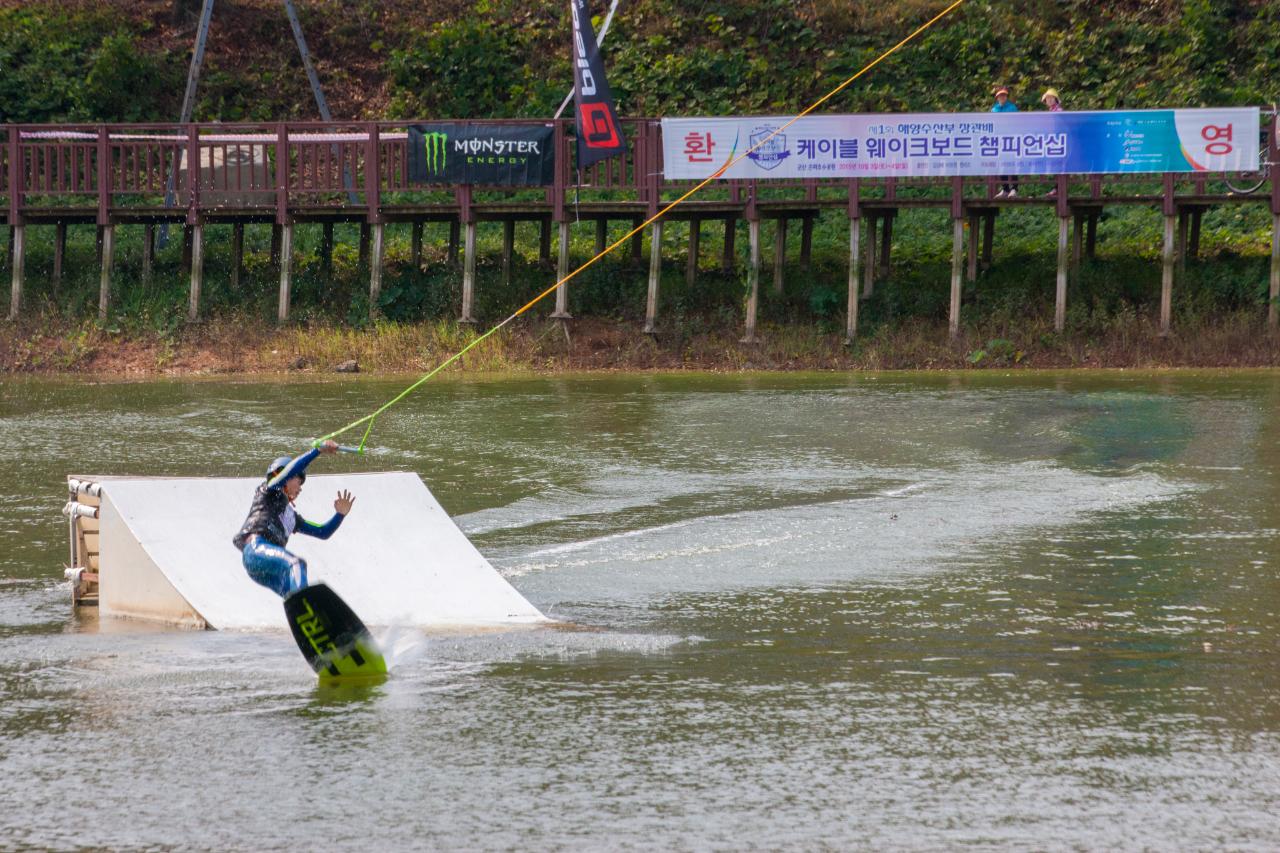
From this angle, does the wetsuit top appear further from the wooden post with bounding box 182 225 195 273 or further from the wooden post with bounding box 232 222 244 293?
the wooden post with bounding box 182 225 195 273

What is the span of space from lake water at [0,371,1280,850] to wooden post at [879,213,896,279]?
10.1 meters

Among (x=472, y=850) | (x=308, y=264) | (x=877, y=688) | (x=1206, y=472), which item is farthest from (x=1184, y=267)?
(x=472, y=850)

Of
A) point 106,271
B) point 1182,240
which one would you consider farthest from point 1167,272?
point 106,271

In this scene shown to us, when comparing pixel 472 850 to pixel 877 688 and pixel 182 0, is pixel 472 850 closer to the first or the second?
pixel 877 688

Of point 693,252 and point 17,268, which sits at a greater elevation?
point 693,252

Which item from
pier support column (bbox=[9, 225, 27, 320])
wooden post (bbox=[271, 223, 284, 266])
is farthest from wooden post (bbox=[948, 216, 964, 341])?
pier support column (bbox=[9, 225, 27, 320])

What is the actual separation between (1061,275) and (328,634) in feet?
59.0

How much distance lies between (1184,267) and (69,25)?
909 inches

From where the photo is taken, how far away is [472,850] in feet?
21.9

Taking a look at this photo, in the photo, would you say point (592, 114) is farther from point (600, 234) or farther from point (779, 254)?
point (779, 254)

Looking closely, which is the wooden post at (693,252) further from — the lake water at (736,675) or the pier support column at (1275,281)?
the lake water at (736,675)

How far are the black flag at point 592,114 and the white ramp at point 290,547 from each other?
13751 mm

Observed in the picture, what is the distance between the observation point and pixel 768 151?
24250 millimetres

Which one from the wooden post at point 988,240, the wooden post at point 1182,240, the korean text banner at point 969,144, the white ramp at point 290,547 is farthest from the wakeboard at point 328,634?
the wooden post at point 988,240
